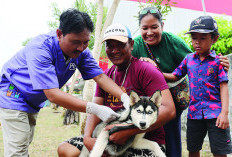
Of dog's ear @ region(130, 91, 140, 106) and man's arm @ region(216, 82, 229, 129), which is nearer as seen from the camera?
dog's ear @ region(130, 91, 140, 106)

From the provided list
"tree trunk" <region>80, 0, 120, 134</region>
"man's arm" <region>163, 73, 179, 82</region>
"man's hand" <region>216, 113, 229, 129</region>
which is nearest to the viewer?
"man's hand" <region>216, 113, 229, 129</region>

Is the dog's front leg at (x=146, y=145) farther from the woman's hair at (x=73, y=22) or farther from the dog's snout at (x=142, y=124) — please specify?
the woman's hair at (x=73, y=22)

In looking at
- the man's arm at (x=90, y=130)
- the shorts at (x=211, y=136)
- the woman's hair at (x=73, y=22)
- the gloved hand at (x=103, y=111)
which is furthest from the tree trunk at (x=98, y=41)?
the gloved hand at (x=103, y=111)

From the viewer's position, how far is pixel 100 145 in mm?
2342

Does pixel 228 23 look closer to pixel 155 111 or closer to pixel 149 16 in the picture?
pixel 149 16

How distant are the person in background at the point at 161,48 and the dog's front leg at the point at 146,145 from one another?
1.09m

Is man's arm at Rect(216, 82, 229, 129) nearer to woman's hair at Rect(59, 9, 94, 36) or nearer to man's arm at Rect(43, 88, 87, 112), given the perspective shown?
man's arm at Rect(43, 88, 87, 112)

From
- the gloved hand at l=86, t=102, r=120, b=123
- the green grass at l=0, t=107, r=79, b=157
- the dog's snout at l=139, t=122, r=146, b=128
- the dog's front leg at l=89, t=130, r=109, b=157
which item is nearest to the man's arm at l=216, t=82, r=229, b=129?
the dog's snout at l=139, t=122, r=146, b=128

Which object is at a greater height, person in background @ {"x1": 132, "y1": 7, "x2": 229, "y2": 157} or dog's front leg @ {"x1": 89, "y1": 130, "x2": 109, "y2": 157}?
person in background @ {"x1": 132, "y1": 7, "x2": 229, "y2": 157}

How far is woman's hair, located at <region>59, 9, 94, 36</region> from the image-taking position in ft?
8.07

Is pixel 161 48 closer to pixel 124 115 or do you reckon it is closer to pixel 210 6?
pixel 124 115

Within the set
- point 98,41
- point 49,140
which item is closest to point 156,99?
point 98,41

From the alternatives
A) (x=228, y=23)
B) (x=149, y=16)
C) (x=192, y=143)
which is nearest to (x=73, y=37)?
(x=149, y=16)

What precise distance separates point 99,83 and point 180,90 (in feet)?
4.14
